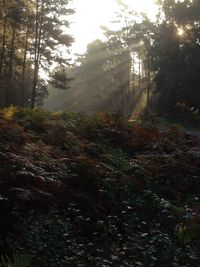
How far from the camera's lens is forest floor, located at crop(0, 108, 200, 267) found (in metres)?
6.56

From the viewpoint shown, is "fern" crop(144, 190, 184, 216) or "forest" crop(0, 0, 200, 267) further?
"fern" crop(144, 190, 184, 216)

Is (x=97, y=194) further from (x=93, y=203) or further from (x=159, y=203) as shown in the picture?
(x=159, y=203)

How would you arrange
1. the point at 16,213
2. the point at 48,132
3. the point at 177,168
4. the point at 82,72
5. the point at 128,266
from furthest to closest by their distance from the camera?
the point at 82,72 < the point at 48,132 < the point at 177,168 < the point at 16,213 < the point at 128,266

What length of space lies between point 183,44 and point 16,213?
40.9 m

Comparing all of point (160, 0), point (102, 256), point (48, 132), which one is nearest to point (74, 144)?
point (48, 132)

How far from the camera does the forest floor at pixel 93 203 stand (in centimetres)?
656

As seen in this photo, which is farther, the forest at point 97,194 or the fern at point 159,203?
the fern at point 159,203

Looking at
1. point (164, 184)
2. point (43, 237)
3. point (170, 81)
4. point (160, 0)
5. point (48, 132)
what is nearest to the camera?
point (43, 237)

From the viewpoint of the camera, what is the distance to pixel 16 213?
23.8ft

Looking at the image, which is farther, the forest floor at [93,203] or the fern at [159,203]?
the fern at [159,203]

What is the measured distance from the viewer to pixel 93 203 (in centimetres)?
823

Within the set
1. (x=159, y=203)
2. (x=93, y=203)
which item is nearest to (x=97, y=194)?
(x=93, y=203)

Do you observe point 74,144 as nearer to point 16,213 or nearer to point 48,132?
point 48,132

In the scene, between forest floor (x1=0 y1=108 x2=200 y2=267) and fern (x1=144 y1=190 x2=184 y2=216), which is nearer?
forest floor (x1=0 y1=108 x2=200 y2=267)
